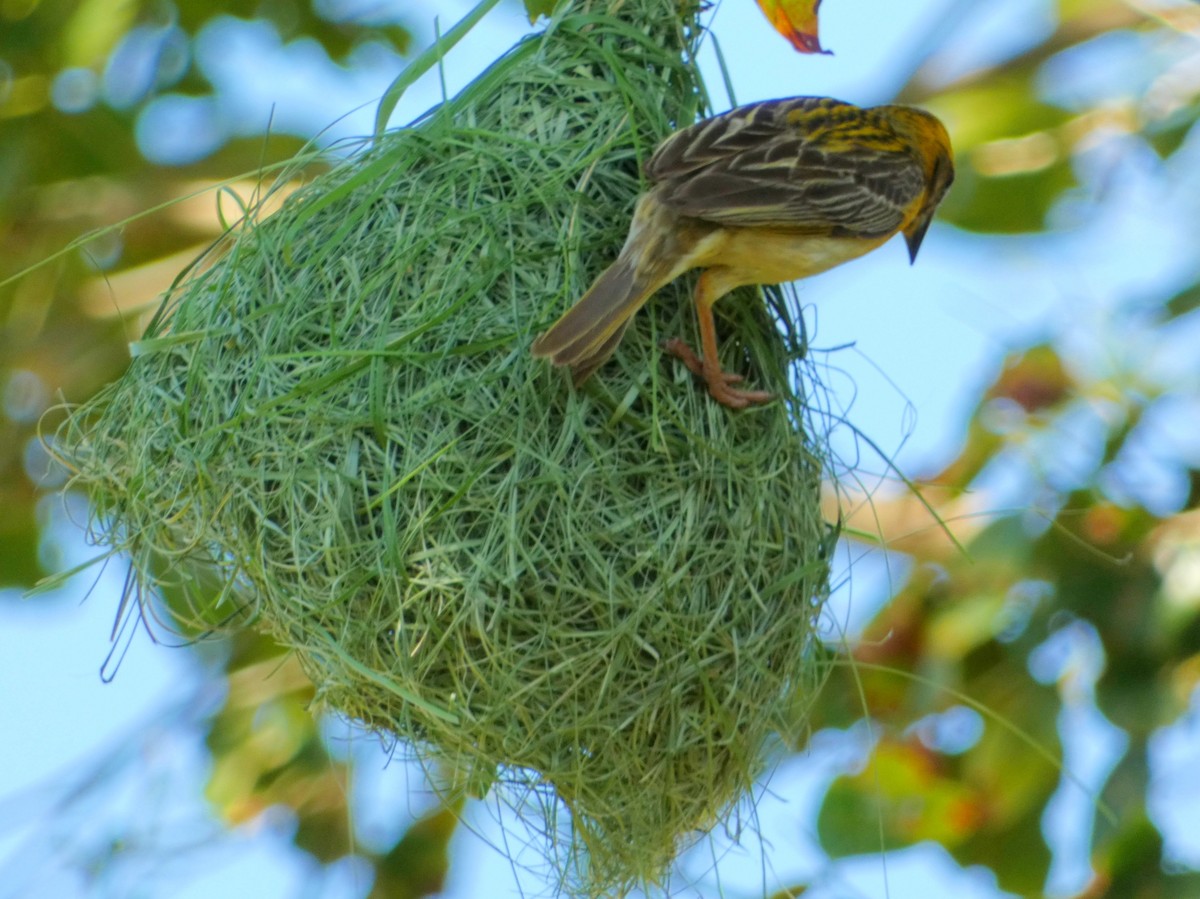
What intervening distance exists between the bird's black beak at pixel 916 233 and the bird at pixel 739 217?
29 cm

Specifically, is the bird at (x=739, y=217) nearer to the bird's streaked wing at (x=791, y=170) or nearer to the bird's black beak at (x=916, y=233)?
the bird's streaked wing at (x=791, y=170)

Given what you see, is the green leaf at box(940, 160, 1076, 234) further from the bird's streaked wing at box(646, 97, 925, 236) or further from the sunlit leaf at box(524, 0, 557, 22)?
the sunlit leaf at box(524, 0, 557, 22)

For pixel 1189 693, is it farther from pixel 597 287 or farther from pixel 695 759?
pixel 597 287

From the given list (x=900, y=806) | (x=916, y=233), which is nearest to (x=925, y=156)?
(x=916, y=233)

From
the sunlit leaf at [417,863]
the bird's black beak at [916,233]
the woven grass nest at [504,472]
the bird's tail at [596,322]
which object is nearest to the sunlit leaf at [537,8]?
the woven grass nest at [504,472]

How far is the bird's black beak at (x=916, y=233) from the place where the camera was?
2.44 m

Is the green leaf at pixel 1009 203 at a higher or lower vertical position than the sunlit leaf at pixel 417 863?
higher

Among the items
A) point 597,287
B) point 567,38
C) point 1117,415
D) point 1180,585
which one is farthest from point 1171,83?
point 597,287

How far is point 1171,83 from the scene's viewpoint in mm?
3400

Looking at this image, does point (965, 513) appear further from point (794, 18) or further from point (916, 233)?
point (794, 18)

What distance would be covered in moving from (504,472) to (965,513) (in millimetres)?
1816

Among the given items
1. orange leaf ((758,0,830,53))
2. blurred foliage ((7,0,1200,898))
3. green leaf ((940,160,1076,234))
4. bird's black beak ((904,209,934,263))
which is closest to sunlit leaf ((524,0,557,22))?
orange leaf ((758,0,830,53))

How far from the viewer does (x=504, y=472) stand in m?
1.77

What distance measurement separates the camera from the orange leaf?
1901 mm
